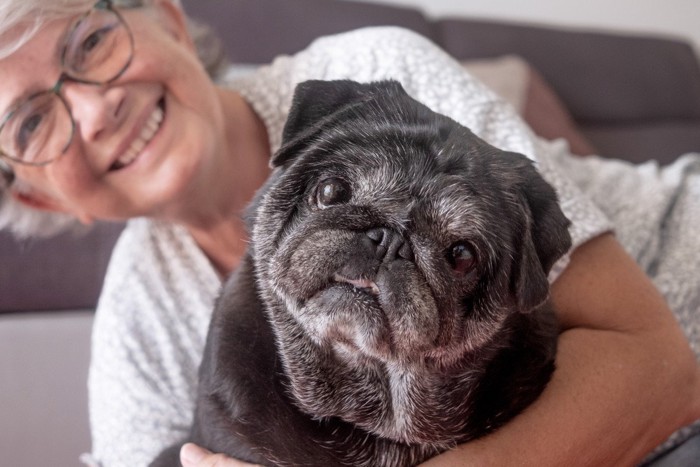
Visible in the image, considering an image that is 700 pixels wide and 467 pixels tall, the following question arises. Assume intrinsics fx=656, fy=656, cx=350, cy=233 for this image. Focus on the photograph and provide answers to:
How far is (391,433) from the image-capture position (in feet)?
3.65

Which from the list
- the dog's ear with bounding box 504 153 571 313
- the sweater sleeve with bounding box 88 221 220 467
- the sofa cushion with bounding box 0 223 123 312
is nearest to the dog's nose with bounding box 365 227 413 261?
the dog's ear with bounding box 504 153 571 313

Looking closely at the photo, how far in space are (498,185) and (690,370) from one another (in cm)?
58

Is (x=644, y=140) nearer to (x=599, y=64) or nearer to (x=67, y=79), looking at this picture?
(x=599, y=64)

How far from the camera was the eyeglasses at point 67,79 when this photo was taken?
1.26 meters

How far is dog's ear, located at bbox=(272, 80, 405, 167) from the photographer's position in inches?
37.1

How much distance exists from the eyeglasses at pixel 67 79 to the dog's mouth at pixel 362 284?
69 cm

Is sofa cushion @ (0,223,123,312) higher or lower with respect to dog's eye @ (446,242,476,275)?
lower

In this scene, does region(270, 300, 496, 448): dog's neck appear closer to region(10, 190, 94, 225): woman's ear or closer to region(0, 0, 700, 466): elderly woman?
region(0, 0, 700, 466): elderly woman

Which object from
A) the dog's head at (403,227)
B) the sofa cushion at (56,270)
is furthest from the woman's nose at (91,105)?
the sofa cushion at (56,270)

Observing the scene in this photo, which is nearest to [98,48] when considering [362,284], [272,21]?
[362,284]

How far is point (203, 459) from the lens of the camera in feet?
3.52

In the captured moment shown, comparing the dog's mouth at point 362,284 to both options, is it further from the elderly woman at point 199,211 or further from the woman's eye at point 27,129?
the woman's eye at point 27,129

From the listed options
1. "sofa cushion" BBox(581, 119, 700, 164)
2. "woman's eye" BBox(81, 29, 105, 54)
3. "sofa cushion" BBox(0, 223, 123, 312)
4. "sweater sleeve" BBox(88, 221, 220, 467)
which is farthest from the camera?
"sofa cushion" BBox(581, 119, 700, 164)

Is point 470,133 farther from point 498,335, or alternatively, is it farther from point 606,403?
point 606,403
